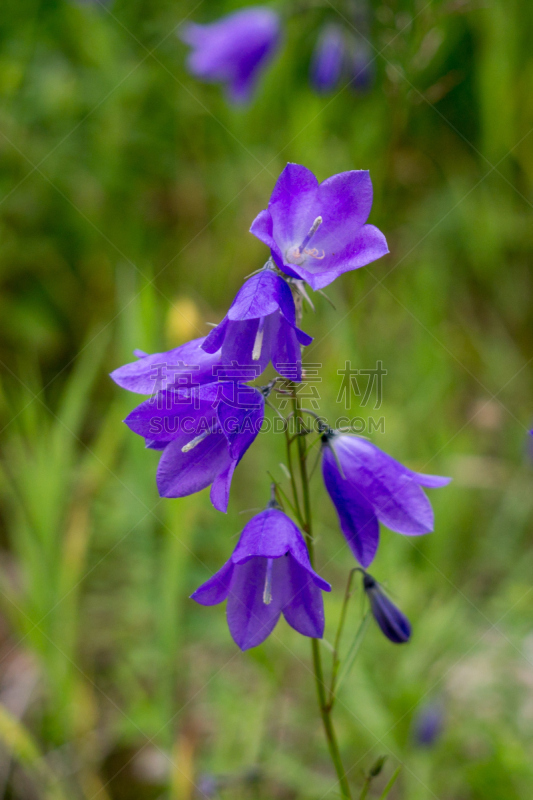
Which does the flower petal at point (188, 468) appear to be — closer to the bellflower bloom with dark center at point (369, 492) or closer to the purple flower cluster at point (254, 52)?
the bellflower bloom with dark center at point (369, 492)

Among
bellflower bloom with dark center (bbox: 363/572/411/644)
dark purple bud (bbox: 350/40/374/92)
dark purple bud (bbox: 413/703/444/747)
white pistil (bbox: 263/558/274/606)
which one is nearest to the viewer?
white pistil (bbox: 263/558/274/606)

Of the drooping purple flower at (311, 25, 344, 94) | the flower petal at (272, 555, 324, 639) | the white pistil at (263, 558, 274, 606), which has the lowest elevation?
the flower petal at (272, 555, 324, 639)

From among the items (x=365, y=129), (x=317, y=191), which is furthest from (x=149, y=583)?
(x=365, y=129)

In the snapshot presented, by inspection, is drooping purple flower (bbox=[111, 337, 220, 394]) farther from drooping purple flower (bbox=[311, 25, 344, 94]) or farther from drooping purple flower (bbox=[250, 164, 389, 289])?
drooping purple flower (bbox=[311, 25, 344, 94])

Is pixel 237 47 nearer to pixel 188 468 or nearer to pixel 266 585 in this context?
pixel 188 468

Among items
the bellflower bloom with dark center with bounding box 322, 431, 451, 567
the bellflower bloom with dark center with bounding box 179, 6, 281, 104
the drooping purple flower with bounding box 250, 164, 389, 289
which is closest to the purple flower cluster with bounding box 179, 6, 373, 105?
the bellflower bloom with dark center with bounding box 179, 6, 281, 104

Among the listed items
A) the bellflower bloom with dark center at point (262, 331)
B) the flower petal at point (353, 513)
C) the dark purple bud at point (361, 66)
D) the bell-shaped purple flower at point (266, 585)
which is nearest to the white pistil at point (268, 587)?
the bell-shaped purple flower at point (266, 585)

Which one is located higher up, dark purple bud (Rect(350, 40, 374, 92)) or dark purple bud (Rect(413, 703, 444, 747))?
dark purple bud (Rect(350, 40, 374, 92))

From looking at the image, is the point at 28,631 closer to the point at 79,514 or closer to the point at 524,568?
the point at 79,514
